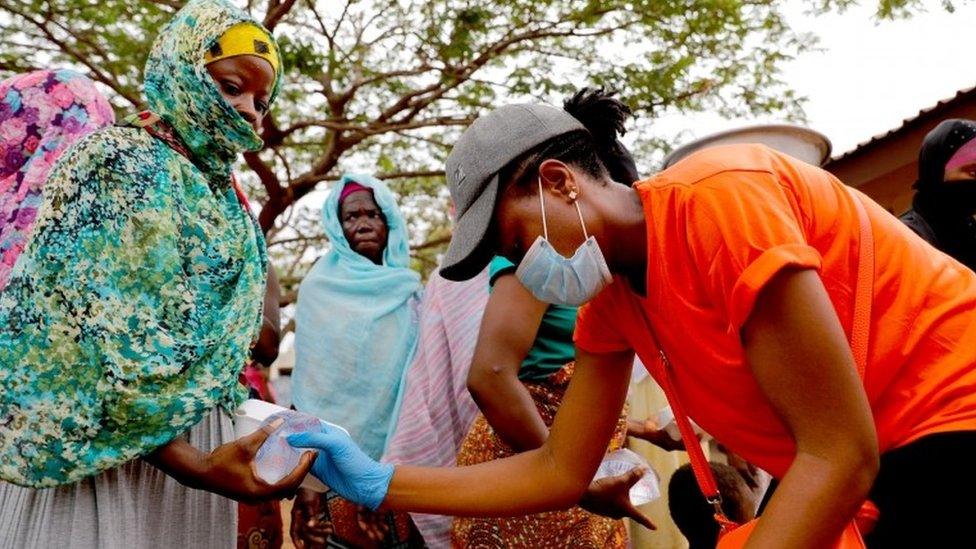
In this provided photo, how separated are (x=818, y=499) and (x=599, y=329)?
0.66 meters

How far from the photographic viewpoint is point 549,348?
2.89 meters

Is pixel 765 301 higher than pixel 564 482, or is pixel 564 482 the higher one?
pixel 765 301

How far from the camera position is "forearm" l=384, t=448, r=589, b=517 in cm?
198

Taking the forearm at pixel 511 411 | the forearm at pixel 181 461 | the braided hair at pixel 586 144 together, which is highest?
the braided hair at pixel 586 144

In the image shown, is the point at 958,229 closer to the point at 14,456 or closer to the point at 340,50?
the point at 14,456

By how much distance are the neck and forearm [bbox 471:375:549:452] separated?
3.28 ft

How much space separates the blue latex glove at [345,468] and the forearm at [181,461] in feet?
0.60

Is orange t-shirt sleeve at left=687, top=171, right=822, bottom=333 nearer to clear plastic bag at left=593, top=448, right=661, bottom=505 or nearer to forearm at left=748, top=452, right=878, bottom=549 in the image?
forearm at left=748, top=452, right=878, bottom=549

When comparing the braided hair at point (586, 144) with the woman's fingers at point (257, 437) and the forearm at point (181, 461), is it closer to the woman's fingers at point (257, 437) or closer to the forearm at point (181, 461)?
the woman's fingers at point (257, 437)

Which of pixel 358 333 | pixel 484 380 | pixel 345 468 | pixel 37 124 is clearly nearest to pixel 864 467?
pixel 345 468

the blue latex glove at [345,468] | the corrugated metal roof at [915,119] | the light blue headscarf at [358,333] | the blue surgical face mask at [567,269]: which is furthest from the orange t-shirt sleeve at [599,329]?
the corrugated metal roof at [915,119]

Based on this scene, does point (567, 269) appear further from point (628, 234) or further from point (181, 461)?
point (181, 461)

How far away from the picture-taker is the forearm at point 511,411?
262 cm

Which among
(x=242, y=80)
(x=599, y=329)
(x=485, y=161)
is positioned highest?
(x=242, y=80)
